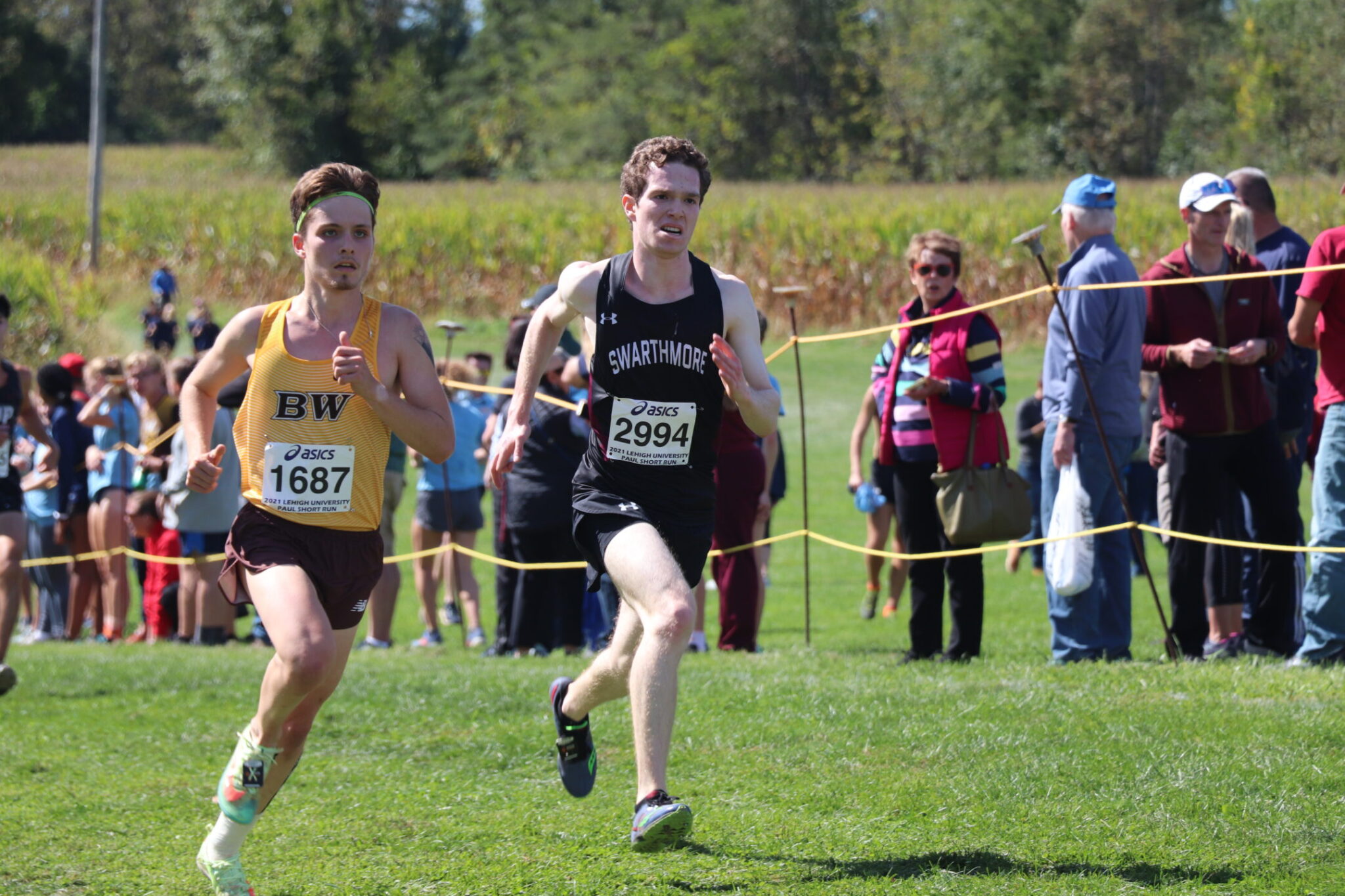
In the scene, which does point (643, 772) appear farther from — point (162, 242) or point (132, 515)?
point (162, 242)

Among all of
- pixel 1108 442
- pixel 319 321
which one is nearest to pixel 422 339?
pixel 319 321

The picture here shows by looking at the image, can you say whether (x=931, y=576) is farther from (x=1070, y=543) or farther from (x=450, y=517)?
(x=450, y=517)

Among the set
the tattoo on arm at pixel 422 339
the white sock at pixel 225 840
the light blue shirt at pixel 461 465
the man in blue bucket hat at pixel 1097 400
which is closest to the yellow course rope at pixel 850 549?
the man in blue bucket hat at pixel 1097 400

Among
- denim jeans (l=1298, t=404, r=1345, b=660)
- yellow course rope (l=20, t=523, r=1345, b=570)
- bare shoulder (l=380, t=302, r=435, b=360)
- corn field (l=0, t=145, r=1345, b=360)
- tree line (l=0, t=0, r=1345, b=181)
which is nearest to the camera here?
bare shoulder (l=380, t=302, r=435, b=360)

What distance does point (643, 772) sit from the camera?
4.59 m

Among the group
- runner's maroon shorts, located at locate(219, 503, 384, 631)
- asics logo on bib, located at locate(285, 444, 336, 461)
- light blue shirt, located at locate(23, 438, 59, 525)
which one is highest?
asics logo on bib, located at locate(285, 444, 336, 461)

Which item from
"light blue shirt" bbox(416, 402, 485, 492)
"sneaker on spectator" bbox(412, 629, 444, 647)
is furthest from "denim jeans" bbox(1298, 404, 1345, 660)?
"sneaker on spectator" bbox(412, 629, 444, 647)

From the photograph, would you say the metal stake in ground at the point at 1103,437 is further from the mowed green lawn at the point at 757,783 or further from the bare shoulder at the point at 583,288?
the bare shoulder at the point at 583,288

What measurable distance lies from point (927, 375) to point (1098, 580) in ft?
4.82

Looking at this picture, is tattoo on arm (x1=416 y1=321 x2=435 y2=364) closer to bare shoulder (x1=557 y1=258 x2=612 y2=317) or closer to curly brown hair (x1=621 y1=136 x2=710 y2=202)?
bare shoulder (x1=557 y1=258 x2=612 y2=317)

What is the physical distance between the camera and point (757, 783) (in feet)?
18.9

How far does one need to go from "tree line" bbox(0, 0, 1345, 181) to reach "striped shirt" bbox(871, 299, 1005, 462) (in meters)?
45.3

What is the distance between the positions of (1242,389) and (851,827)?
3.82 metres

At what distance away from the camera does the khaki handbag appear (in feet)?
25.7
